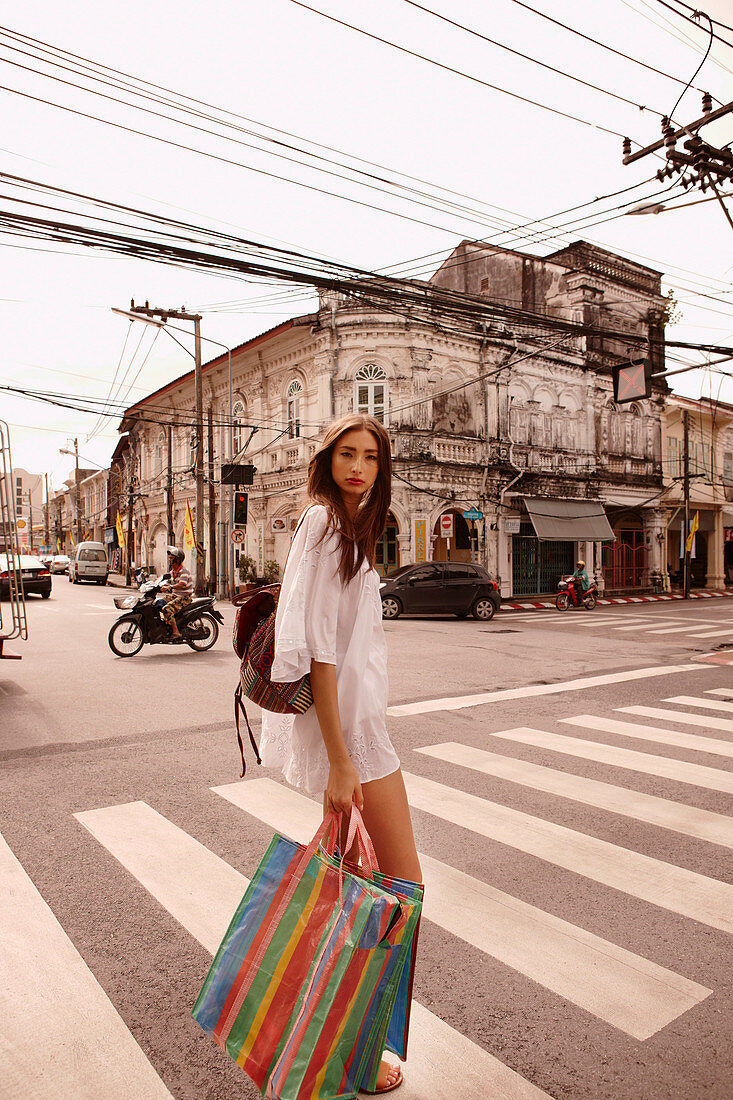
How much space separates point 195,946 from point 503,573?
2368 centimetres

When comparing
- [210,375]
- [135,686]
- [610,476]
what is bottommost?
[135,686]

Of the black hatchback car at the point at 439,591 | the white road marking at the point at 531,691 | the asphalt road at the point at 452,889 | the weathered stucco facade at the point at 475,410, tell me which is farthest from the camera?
the weathered stucco facade at the point at 475,410

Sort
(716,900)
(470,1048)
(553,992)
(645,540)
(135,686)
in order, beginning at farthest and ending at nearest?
(645,540), (135,686), (716,900), (553,992), (470,1048)

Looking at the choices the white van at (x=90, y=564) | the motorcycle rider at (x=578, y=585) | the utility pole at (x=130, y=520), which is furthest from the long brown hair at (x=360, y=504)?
the white van at (x=90, y=564)

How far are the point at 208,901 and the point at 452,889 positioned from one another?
3.63ft

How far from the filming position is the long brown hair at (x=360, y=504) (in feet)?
7.13

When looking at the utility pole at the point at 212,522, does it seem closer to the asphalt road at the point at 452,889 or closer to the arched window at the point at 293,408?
the arched window at the point at 293,408

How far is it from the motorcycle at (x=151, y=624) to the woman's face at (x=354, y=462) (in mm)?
10069

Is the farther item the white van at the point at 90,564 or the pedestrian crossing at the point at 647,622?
the white van at the point at 90,564

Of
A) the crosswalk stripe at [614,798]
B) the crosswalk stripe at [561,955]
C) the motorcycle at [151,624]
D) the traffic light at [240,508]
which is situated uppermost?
the traffic light at [240,508]

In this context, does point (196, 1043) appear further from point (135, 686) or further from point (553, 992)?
point (135, 686)

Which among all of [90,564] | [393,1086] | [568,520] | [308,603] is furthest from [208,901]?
[90,564]

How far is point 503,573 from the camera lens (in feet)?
85.4

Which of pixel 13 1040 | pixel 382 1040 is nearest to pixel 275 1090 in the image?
pixel 382 1040
